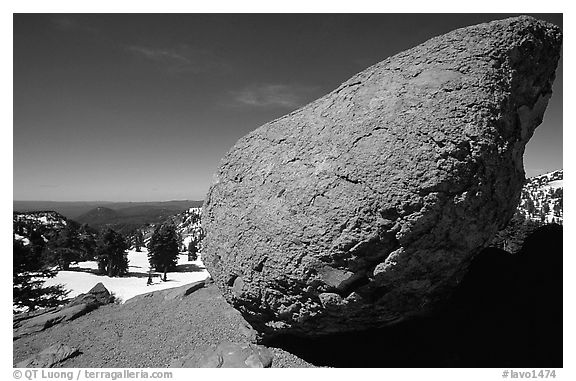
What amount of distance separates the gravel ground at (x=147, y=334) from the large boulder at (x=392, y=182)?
2.32m

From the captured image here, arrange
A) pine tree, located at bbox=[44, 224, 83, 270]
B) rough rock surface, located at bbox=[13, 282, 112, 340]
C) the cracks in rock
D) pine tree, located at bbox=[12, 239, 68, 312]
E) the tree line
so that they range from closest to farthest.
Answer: the cracks in rock → rough rock surface, located at bbox=[13, 282, 112, 340] → pine tree, located at bbox=[12, 239, 68, 312] → the tree line → pine tree, located at bbox=[44, 224, 83, 270]

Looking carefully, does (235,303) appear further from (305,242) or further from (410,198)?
(410,198)

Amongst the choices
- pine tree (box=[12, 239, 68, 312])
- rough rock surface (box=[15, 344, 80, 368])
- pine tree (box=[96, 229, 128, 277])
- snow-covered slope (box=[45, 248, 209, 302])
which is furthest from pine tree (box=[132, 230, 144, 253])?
rough rock surface (box=[15, 344, 80, 368])

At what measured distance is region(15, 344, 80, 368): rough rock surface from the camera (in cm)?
667

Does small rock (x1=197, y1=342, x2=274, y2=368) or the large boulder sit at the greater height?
the large boulder

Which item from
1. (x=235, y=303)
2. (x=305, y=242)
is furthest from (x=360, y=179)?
(x=235, y=303)

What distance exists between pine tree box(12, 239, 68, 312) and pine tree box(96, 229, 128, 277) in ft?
66.6

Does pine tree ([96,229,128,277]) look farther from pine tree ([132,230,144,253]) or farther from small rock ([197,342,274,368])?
small rock ([197,342,274,368])

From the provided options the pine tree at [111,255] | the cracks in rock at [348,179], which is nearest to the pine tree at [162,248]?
the pine tree at [111,255]

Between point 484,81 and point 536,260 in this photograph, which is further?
point 536,260

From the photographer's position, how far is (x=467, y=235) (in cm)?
467

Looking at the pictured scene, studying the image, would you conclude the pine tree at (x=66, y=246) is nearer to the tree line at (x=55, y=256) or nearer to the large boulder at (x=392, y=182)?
the tree line at (x=55, y=256)

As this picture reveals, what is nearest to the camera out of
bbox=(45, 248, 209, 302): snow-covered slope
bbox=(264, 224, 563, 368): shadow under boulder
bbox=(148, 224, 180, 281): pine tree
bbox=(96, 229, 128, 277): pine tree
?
bbox=(264, 224, 563, 368): shadow under boulder
